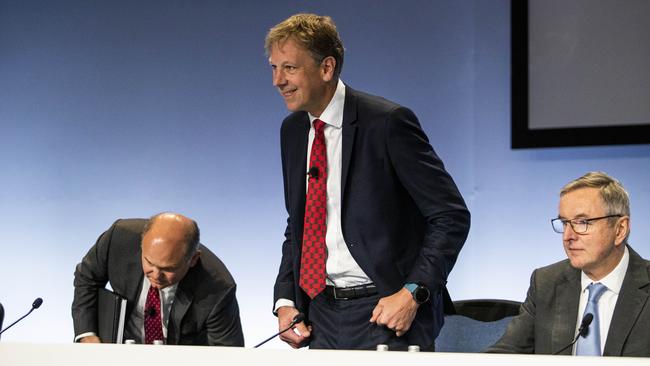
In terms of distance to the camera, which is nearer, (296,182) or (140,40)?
(296,182)

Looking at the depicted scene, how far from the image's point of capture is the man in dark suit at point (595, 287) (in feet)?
7.79

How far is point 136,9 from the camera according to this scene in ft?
15.8

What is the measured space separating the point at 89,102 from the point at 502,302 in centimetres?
→ 255

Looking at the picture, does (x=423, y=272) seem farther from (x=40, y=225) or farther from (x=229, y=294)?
(x=40, y=225)

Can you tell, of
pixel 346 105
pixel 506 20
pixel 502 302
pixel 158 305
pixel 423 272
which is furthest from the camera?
pixel 506 20

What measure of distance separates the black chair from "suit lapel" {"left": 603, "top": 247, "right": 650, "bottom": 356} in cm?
87

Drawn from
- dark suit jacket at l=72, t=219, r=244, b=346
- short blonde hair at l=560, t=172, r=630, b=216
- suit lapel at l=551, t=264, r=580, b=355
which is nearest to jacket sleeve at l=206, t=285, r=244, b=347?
dark suit jacket at l=72, t=219, r=244, b=346

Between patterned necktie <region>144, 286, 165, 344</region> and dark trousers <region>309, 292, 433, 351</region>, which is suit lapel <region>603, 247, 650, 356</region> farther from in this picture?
patterned necktie <region>144, 286, 165, 344</region>

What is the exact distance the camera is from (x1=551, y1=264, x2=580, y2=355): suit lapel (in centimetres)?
245

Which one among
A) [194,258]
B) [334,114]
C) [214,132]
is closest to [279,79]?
[334,114]

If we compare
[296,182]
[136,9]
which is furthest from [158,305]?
[136,9]

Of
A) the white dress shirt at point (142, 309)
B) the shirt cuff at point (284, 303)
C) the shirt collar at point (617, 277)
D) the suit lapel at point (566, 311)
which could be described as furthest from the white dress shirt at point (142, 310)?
the shirt collar at point (617, 277)

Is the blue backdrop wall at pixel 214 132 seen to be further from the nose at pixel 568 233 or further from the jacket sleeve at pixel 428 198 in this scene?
the jacket sleeve at pixel 428 198

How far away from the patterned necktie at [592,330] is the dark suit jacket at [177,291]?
1.14m
